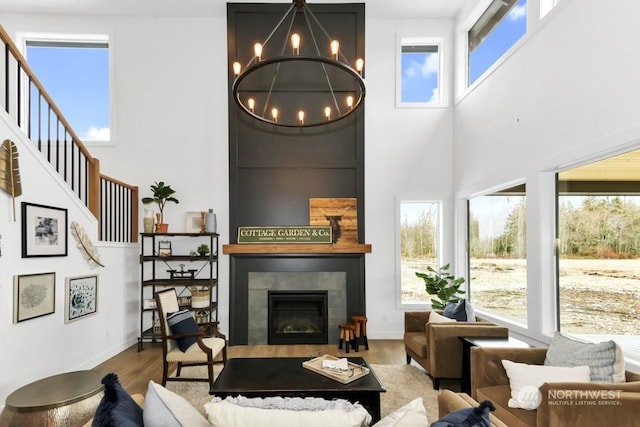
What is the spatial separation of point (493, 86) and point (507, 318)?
291cm

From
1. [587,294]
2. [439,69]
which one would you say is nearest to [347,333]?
[587,294]

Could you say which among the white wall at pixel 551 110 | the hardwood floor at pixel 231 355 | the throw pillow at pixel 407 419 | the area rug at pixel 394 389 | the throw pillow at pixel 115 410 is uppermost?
the white wall at pixel 551 110

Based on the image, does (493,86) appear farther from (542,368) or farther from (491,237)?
(542,368)

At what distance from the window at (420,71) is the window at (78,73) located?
15.7 ft

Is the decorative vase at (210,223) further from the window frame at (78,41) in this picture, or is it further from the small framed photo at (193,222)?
the window frame at (78,41)

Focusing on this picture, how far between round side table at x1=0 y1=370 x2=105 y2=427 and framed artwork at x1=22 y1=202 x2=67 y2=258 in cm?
163

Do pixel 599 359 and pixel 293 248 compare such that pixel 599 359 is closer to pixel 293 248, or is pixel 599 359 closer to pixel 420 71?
pixel 293 248

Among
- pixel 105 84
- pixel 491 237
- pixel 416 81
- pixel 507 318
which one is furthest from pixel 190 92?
pixel 507 318

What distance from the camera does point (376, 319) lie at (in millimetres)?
6203

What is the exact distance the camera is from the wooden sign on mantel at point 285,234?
19.8 feet

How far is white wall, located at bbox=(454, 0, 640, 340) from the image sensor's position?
2.95 meters

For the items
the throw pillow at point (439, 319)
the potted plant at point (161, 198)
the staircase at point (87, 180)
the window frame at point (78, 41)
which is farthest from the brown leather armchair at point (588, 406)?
the window frame at point (78, 41)

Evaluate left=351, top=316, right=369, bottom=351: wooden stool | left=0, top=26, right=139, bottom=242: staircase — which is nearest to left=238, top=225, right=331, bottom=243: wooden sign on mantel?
left=351, top=316, right=369, bottom=351: wooden stool

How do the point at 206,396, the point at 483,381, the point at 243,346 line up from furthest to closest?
1. the point at 243,346
2. the point at 206,396
3. the point at 483,381
